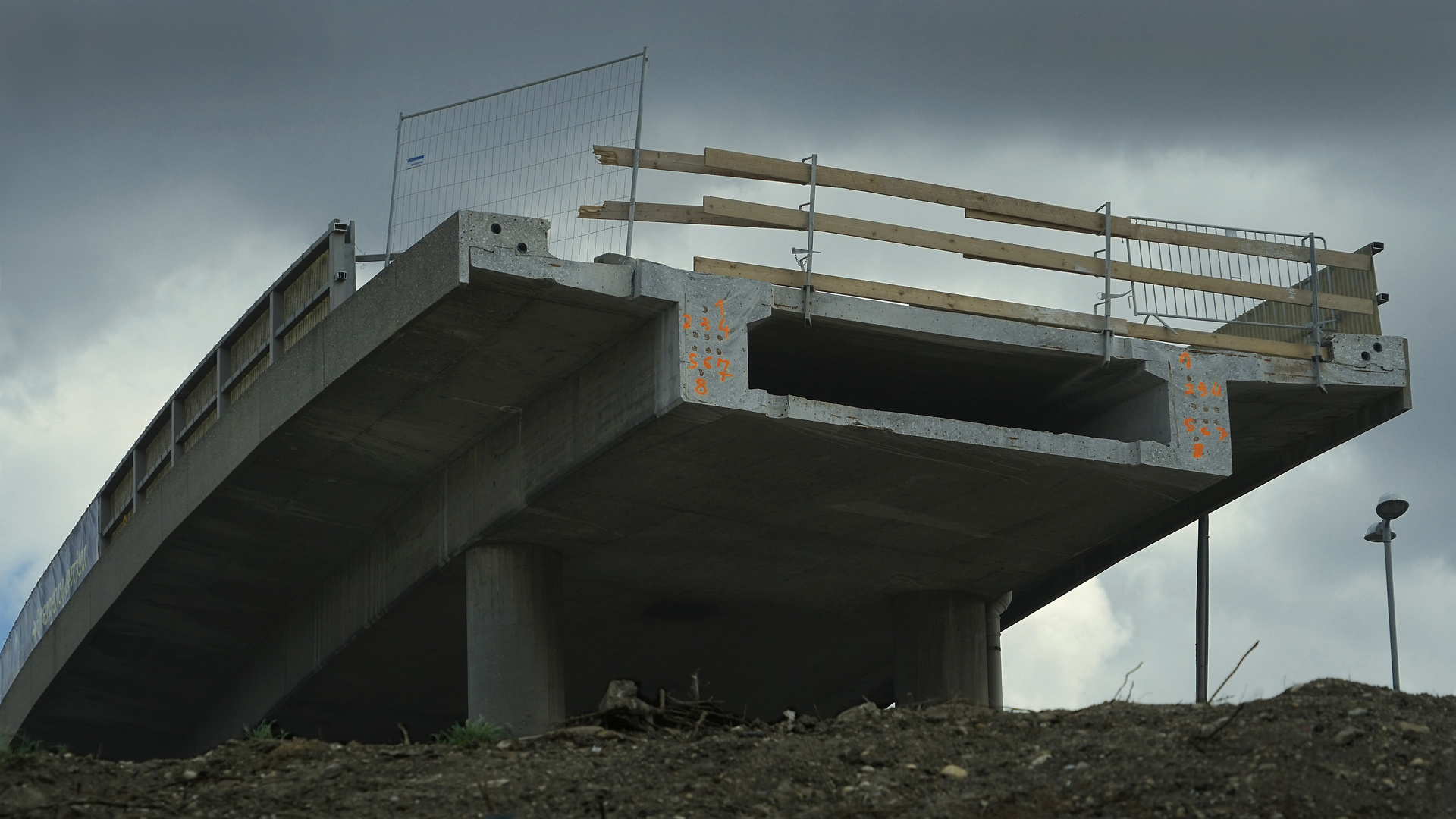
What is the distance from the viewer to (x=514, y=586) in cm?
1709

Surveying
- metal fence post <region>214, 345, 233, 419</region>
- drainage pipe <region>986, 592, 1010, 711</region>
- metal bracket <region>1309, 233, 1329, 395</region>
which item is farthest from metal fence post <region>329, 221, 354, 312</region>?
metal bracket <region>1309, 233, 1329, 395</region>

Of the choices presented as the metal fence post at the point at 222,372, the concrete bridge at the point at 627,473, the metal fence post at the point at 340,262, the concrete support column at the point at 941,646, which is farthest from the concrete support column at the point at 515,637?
the concrete support column at the point at 941,646

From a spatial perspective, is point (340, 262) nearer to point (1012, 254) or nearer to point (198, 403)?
point (198, 403)

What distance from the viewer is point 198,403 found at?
66.3 feet

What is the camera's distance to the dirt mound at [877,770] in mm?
10227

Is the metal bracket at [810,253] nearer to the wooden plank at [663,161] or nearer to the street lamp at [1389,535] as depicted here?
the wooden plank at [663,161]

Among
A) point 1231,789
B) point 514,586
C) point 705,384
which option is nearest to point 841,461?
point 705,384

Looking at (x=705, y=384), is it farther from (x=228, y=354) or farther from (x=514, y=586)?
(x=228, y=354)

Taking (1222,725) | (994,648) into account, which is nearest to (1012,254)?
(994,648)

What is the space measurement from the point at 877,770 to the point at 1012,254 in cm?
662

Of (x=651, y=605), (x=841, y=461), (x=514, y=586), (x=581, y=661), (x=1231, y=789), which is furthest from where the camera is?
(x=581, y=661)

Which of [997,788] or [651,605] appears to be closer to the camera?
[997,788]

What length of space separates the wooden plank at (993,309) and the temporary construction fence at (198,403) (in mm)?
3939

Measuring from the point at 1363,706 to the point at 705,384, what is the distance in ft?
18.5
